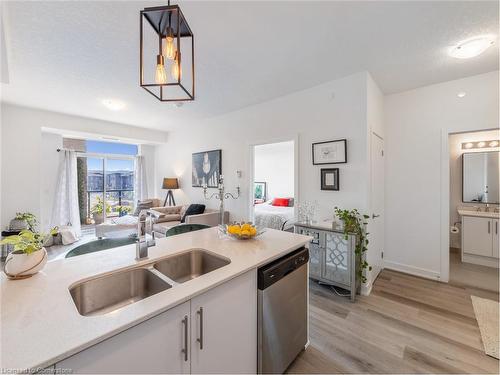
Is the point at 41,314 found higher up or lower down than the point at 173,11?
→ lower down

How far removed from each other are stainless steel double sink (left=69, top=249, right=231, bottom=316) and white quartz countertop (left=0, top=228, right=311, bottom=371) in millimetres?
41

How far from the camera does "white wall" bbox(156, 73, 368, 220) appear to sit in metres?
2.65

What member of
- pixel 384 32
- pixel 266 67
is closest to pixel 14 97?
pixel 266 67

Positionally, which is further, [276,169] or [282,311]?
[276,169]

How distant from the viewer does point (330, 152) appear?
9.44ft

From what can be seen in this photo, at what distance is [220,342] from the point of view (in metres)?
1.13

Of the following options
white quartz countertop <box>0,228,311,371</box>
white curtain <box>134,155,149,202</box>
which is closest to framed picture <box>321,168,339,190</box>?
white quartz countertop <box>0,228,311,371</box>

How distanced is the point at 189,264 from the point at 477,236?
4.43 metres

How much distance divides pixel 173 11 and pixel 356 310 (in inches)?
116

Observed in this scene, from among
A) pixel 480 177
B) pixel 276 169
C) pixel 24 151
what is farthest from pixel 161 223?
pixel 480 177

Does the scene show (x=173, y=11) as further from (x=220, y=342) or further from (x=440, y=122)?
(x=440, y=122)

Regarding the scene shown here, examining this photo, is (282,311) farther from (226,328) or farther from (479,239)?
(479,239)

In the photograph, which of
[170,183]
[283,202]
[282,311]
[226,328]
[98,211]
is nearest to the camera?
[226,328]

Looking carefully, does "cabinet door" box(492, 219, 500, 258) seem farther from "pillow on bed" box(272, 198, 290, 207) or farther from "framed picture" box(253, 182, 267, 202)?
"framed picture" box(253, 182, 267, 202)
